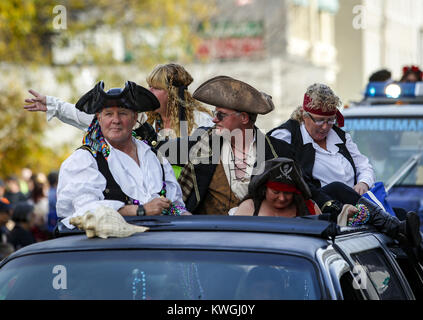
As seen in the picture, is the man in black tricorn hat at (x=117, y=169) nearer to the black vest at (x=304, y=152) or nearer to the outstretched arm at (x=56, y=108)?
the outstretched arm at (x=56, y=108)

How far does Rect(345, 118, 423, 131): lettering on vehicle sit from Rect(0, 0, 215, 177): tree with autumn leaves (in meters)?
8.18

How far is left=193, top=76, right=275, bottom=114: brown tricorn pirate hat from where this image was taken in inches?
241

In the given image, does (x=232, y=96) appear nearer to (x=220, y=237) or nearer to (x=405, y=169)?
(x=220, y=237)

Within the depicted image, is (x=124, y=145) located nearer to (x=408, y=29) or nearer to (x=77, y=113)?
(x=77, y=113)

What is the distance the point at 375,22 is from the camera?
4662cm

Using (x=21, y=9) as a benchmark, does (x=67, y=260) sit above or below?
below

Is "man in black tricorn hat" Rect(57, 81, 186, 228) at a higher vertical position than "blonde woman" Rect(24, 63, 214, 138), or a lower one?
lower

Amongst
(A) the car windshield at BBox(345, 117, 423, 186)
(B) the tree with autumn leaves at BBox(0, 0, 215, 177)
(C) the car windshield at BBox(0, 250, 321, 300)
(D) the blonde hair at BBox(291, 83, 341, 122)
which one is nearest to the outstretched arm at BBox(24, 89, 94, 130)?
(D) the blonde hair at BBox(291, 83, 341, 122)

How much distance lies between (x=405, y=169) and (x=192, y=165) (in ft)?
13.6

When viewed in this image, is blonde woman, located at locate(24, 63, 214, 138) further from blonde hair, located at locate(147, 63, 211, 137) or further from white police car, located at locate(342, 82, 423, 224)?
white police car, located at locate(342, 82, 423, 224)

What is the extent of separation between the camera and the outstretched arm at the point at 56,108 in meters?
6.54

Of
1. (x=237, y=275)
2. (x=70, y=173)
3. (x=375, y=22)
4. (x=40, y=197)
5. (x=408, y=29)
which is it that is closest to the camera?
(x=237, y=275)

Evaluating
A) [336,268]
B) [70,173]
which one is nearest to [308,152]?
[70,173]

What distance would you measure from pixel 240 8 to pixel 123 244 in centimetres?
3390
